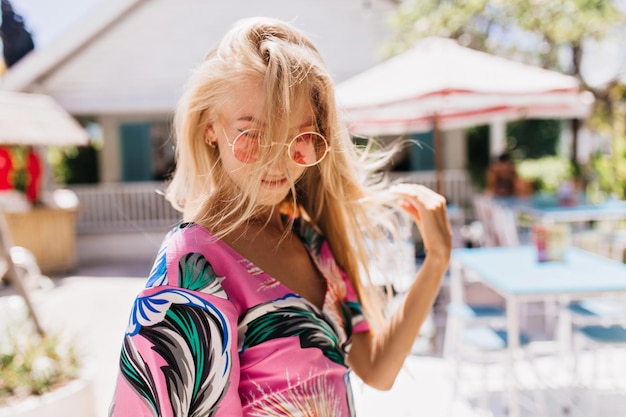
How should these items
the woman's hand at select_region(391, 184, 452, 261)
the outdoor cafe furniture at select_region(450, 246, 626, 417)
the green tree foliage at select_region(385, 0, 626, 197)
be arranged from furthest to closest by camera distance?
the green tree foliage at select_region(385, 0, 626, 197)
the outdoor cafe furniture at select_region(450, 246, 626, 417)
the woman's hand at select_region(391, 184, 452, 261)

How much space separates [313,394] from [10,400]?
220cm

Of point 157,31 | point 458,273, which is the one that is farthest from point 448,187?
point 458,273

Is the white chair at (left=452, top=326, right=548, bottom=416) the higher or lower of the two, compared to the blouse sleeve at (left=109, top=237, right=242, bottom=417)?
lower

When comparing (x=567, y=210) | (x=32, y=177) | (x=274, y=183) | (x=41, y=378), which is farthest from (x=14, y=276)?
(x=32, y=177)

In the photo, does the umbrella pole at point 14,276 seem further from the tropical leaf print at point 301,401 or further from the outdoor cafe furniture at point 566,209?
the outdoor cafe furniture at point 566,209

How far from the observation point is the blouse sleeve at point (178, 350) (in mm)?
728

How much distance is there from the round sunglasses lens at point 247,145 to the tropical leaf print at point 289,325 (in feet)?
0.77

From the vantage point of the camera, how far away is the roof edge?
9680 millimetres

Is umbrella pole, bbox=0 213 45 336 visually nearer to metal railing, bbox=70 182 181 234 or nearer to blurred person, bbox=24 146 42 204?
blurred person, bbox=24 146 42 204

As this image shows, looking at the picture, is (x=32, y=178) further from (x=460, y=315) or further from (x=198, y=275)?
(x=198, y=275)

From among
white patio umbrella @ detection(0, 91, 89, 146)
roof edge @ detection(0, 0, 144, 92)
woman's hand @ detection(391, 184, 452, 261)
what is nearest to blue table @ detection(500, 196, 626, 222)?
white patio umbrella @ detection(0, 91, 89, 146)

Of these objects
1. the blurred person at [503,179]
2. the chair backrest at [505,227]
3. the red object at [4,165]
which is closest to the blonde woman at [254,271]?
the chair backrest at [505,227]

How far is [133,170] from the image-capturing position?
12.4 m

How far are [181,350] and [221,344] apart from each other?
0.06 metres
